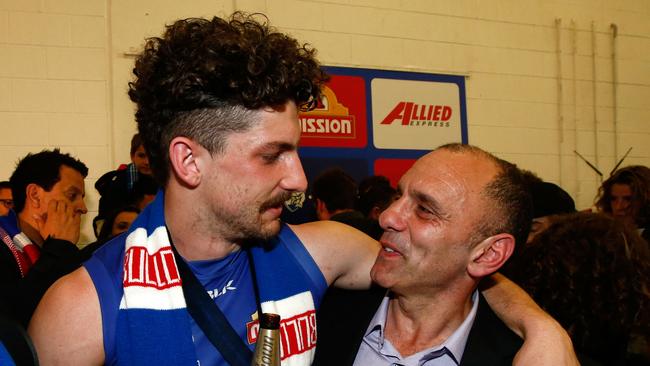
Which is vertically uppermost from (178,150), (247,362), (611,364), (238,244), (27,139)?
(27,139)

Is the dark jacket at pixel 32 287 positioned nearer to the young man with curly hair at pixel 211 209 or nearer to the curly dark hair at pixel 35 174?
the young man with curly hair at pixel 211 209

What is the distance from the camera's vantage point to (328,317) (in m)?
1.85

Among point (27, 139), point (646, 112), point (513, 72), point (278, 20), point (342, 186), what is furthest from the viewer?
point (646, 112)

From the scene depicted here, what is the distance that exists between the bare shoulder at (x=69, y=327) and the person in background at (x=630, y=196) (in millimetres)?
3544

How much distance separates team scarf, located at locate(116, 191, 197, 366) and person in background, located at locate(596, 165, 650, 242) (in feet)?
11.0

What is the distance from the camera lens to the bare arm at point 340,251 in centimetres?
175

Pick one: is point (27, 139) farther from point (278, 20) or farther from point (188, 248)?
point (188, 248)

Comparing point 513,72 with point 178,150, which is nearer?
point 178,150

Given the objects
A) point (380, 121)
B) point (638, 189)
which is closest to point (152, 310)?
point (638, 189)

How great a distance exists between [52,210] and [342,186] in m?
1.71

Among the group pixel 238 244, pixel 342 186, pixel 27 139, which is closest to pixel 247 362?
pixel 238 244

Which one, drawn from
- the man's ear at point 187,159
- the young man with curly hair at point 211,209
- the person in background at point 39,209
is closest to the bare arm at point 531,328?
the young man with curly hair at point 211,209

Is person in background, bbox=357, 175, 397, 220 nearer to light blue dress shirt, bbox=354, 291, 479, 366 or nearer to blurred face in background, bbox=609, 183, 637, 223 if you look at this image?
blurred face in background, bbox=609, 183, 637, 223

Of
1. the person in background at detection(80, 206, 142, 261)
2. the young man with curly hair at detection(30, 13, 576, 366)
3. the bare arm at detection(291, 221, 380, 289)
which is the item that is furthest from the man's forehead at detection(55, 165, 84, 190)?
the bare arm at detection(291, 221, 380, 289)
